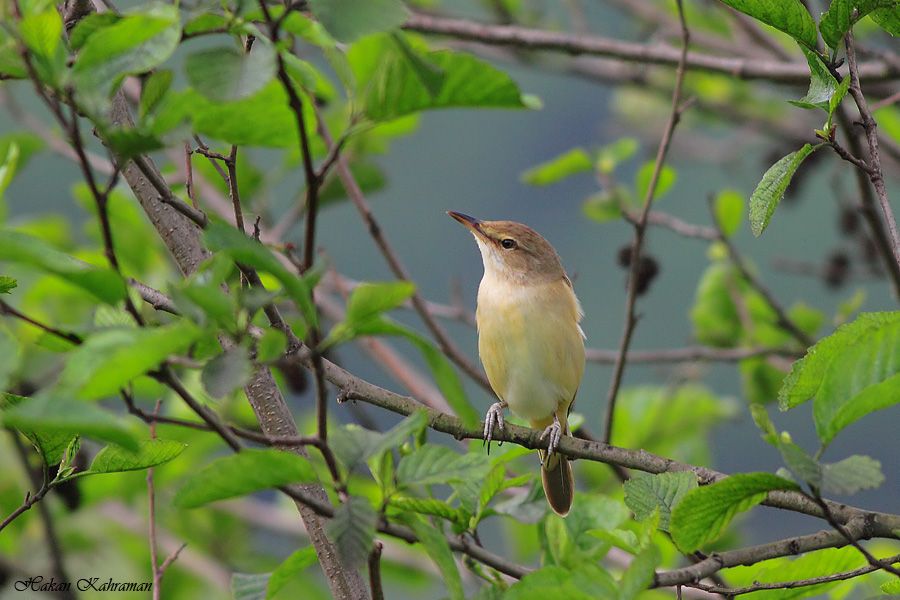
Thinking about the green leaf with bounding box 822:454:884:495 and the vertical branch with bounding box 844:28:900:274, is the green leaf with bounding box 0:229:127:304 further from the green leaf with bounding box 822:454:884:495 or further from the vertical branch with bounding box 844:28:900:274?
the vertical branch with bounding box 844:28:900:274

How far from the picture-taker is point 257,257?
1.26 meters

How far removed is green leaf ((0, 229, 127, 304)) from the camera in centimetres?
121

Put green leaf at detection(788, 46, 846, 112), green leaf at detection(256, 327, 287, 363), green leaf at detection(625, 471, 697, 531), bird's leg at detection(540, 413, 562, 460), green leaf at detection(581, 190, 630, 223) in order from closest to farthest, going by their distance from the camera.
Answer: green leaf at detection(256, 327, 287, 363) → green leaf at detection(788, 46, 846, 112) → green leaf at detection(625, 471, 697, 531) → bird's leg at detection(540, 413, 562, 460) → green leaf at detection(581, 190, 630, 223)

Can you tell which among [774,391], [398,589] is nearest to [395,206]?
[398,589]

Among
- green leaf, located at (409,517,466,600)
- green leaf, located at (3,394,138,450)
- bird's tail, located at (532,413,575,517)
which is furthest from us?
bird's tail, located at (532,413,575,517)

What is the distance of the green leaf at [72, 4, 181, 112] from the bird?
8.40 feet

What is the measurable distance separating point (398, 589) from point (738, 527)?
5.40 ft

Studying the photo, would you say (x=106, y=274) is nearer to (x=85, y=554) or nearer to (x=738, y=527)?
(x=85, y=554)

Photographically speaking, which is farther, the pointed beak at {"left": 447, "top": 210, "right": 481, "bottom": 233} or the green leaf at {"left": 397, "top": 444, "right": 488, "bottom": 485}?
the pointed beak at {"left": 447, "top": 210, "right": 481, "bottom": 233}

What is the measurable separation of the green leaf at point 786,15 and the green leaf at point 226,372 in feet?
3.21

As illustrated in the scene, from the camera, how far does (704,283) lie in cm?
469

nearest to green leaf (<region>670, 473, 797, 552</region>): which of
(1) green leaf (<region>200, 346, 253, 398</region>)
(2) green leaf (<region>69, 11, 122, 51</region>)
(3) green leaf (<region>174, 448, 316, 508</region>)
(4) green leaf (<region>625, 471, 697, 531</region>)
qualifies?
(4) green leaf (<region>625, 471, 697, 531</region>)

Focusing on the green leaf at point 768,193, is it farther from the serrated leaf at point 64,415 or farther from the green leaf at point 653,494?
the serrated leaf at point 64,415

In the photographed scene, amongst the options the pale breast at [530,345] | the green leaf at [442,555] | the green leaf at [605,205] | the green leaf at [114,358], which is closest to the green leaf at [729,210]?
the green leaf at [605,205]
